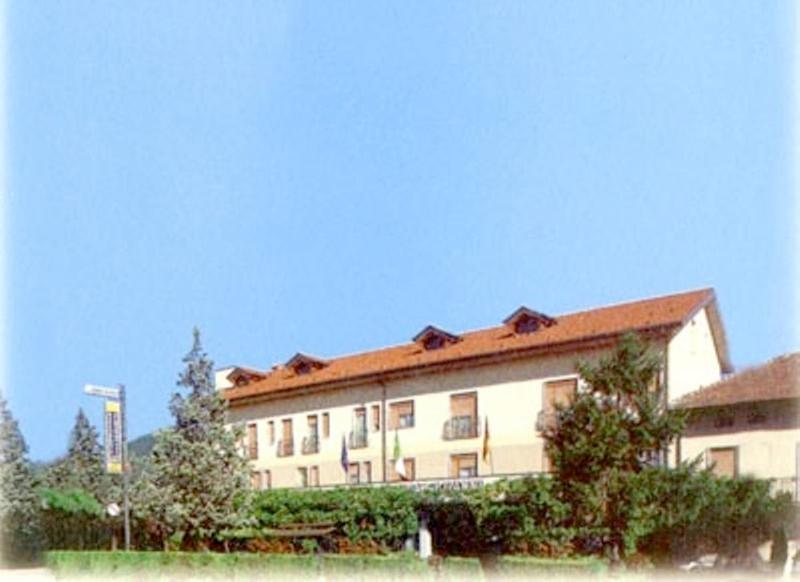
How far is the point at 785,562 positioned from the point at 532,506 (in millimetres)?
5192

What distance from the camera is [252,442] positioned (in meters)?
39.6

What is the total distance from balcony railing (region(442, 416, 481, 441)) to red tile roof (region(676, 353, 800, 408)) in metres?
6.28

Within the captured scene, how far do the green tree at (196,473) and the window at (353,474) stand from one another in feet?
20.4

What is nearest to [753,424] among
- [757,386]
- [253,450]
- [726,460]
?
[757,386]

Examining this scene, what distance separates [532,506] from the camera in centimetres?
A: 2269

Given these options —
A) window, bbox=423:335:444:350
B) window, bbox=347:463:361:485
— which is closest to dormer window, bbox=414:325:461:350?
window, bbox=423:335:444:350

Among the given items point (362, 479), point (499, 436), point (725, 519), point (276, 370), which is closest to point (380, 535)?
point (499, 436)

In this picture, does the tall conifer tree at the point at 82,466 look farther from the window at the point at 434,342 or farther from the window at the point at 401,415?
Answer: the window at the point at 434,342

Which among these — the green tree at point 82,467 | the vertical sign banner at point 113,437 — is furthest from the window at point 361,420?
the vertical sign banner at point 113,437

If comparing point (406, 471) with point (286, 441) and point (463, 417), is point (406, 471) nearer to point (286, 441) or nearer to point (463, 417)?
point (463, 417)

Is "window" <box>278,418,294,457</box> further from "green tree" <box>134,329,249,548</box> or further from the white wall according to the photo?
the white wall

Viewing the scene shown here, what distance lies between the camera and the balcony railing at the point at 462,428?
31188 mm

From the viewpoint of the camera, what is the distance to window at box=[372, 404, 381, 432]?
34250 mm

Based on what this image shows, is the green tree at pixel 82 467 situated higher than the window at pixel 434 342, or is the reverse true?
the window at pixel 434 342
